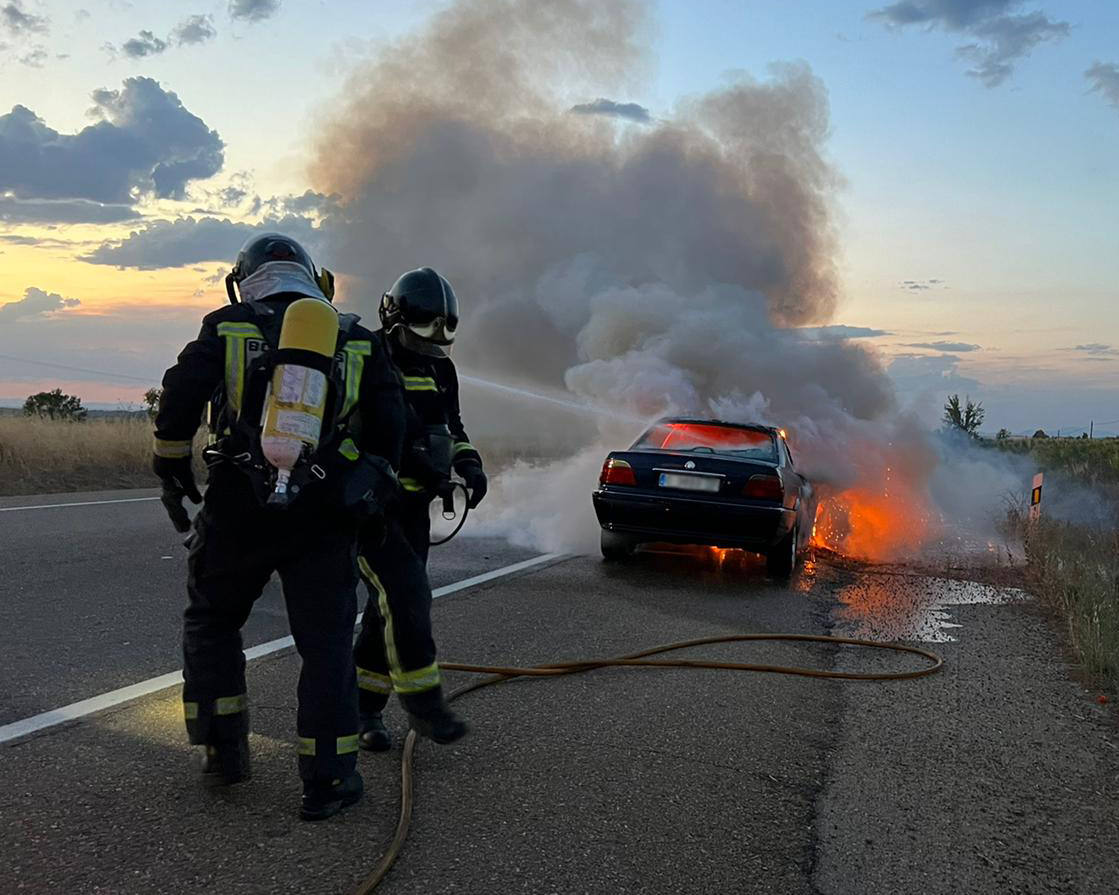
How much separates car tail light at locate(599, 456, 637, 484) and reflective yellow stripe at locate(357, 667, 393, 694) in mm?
4702

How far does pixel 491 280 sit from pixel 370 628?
21.0m

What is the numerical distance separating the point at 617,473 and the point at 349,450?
5.40m

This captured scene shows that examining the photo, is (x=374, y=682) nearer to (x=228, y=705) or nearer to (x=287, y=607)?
(x=228, y=705)

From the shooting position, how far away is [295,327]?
3.15m

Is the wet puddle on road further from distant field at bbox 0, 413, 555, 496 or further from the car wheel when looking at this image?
distant field at bbox 0, 413, 555, 496

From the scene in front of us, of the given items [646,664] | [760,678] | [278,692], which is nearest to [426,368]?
[278,692]

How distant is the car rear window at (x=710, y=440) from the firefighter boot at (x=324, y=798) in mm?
5884

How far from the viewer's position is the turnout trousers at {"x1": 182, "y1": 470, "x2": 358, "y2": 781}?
3.24 metres

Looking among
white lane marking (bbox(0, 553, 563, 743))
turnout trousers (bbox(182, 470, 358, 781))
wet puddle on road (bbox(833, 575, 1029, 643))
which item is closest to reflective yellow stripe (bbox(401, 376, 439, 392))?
turnout trousers (bbox(182, 470, 358, 781))

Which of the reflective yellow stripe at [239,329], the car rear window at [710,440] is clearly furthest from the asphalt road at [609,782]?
the car rear window at [710,440]

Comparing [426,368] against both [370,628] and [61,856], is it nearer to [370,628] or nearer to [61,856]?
[370,628]

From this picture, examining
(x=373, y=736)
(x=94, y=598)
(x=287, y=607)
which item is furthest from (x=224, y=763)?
(x=94, y=598)

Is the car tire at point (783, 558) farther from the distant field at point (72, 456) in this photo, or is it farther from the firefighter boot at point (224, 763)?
the distant field at point (72, 456)

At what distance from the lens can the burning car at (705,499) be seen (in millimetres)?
8258
